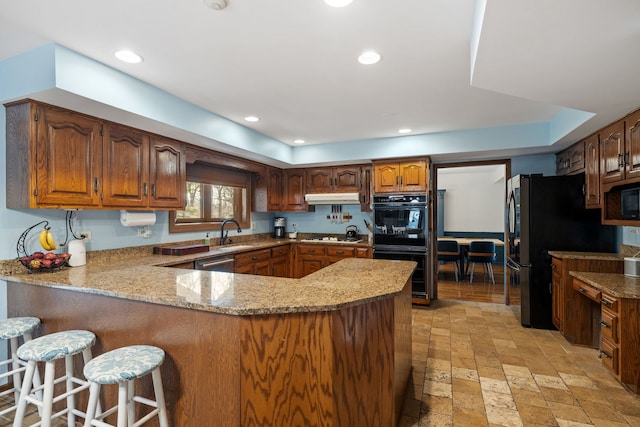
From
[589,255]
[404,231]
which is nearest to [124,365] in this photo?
[404,231]

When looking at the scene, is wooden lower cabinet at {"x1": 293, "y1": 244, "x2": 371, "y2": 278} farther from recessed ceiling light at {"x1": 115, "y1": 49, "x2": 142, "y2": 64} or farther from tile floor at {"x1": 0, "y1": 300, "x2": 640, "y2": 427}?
recessed ceiling light at {"x1": 115, "y1": 49, "x2": 142, "y2": 64}

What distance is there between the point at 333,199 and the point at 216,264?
2197 millimetres

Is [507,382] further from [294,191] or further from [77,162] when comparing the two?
[294,191]

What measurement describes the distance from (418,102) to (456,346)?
2.43 metres

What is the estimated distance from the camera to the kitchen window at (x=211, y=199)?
13.4ft

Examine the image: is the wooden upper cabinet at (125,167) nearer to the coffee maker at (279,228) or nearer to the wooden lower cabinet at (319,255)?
the wooden lower cabinet at (319,255)

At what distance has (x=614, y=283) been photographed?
8.43 feet

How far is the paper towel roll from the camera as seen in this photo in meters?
3.10

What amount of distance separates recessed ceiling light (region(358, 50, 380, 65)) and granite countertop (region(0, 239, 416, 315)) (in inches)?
58.3

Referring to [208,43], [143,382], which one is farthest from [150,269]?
[208,43]

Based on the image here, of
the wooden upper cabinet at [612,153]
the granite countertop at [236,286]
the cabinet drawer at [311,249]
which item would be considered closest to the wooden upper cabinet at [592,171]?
the wooden upper cabinet at [612,153]

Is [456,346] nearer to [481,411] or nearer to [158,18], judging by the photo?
[481,411]

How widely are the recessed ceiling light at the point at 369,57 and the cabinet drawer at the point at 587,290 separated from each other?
262cm

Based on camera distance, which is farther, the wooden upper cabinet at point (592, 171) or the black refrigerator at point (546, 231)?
the black refrigerator at point (546, 231)
